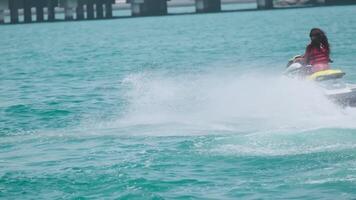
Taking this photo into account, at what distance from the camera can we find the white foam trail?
1535 centimetres

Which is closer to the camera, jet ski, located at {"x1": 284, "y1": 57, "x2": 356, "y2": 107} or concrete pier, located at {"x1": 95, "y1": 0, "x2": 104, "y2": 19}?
jet ski, located at {"x1": 284, "y1": 57, "x2": 356, "y2": 107}

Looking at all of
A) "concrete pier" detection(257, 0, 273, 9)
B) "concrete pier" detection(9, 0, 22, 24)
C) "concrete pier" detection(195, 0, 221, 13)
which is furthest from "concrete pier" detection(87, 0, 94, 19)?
"concrete pier" detection(257, 0, 273, 9)

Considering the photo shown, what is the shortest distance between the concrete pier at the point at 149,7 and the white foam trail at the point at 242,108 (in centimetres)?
7102

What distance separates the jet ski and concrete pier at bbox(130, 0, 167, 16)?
7569 cm

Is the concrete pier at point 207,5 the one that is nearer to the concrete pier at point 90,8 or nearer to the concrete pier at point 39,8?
the concrete pier at point 90,8

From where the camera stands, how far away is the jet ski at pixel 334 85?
1545 centimetres

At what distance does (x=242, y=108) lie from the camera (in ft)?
57.7

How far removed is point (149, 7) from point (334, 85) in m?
79.0

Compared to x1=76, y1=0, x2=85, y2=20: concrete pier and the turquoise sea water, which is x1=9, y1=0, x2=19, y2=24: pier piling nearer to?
x1=76, y1=0, x2=85, y2=20: concrete pier

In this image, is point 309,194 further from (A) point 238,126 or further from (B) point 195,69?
(B) point 195,69

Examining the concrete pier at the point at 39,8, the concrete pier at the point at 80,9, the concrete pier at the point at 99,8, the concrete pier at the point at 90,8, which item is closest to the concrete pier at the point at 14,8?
the concrete pier at the point at 39,8

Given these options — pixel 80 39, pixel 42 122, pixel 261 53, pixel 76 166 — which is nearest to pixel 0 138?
pixel 42 122

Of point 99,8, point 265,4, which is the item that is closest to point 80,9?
point 99,8

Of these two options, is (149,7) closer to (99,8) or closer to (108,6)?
(108,6)
